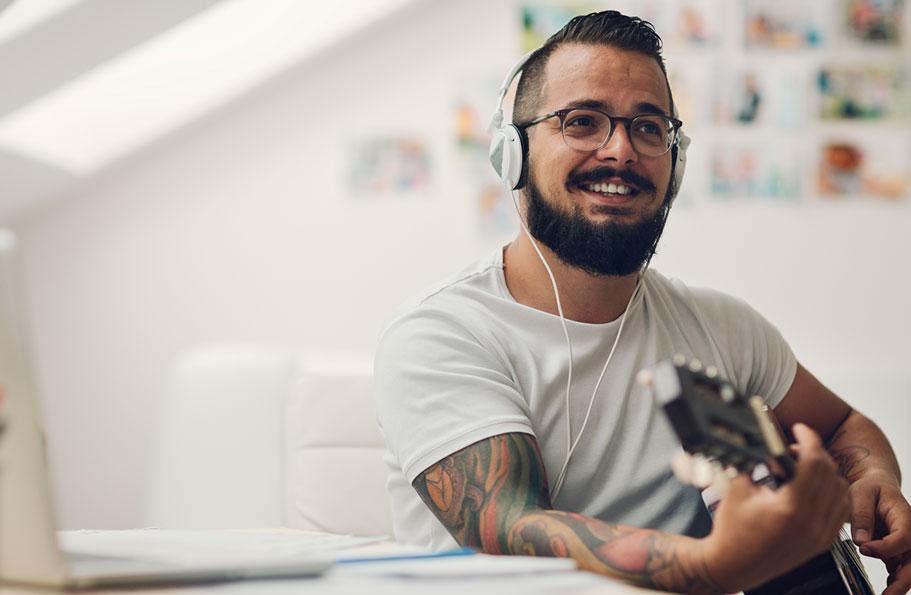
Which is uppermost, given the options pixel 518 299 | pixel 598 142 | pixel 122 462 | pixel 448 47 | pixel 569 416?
pixel 448 47

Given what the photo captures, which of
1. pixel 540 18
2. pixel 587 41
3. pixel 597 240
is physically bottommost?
pixel 597 240

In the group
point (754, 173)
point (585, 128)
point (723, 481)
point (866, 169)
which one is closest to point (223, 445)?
point (585, 128)

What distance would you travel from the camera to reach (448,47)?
9.61ft

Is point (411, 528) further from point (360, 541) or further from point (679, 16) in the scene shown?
point (679, 16)

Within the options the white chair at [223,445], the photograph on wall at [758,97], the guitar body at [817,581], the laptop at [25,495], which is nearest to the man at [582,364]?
the guitar body at [817,581]

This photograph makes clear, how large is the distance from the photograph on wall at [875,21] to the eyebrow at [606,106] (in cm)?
179

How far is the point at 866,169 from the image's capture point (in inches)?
113

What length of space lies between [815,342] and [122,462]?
2.01 meters

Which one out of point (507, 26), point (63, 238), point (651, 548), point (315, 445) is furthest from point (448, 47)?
point (651, 548)

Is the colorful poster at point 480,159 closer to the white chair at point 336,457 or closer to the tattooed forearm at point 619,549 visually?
the white chair at point 336,457

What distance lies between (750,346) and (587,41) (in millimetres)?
499

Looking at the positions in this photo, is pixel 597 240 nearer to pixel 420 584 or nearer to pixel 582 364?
pixel 582 364

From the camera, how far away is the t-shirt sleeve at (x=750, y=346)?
1.47 m

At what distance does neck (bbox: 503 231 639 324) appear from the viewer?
1384 mm
